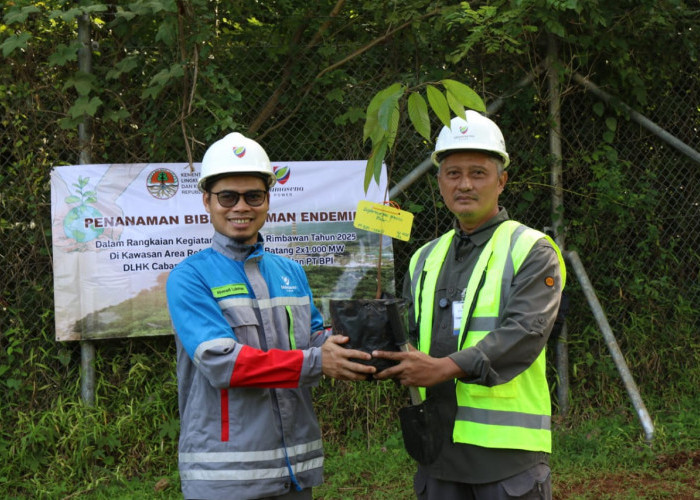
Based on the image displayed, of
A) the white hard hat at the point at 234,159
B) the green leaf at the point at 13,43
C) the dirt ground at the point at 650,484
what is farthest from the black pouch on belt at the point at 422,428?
the green leaf at the point at 13,43

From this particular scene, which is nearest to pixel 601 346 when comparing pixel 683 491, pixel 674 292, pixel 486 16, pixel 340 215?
pixel 674 292

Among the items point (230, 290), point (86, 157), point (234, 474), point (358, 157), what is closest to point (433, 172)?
point (358, 157)

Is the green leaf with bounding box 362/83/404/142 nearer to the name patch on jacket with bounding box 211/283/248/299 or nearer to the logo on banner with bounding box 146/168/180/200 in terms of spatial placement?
the name patch on jacket with bounding box 211/283/248/299

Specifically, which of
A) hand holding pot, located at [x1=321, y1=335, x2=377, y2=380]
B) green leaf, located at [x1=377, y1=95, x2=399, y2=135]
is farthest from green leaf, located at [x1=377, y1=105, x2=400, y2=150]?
hand holding pot, located at [x1=321, y1=335, x2=377, y2=380]

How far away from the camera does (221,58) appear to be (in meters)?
5.32

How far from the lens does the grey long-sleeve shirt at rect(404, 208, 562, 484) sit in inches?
100

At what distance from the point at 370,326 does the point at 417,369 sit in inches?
9.3

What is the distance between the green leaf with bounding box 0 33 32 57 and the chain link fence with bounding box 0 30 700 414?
520 millimetres

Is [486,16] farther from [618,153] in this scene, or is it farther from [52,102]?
[52,102]

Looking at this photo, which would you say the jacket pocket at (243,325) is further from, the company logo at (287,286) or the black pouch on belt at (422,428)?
Answer: the black pouch on belt at (422,428)

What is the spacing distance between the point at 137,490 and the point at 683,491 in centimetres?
370

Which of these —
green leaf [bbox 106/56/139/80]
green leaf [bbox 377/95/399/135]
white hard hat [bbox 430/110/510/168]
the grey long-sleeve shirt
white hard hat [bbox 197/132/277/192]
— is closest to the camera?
green leaf [bbox 377/95/399/135]

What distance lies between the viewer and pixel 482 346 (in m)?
2.55

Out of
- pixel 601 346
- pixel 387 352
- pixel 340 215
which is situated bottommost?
pixel 601 346
